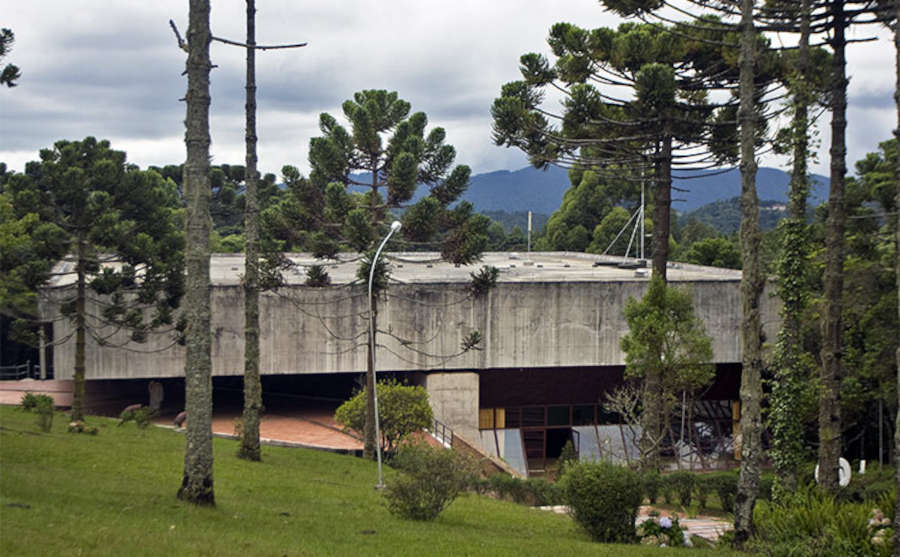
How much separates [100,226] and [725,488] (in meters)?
17.6

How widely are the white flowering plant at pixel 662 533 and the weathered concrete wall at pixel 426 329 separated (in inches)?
630

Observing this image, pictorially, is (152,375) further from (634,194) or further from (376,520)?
(634,194)

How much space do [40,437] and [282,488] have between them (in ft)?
20.1

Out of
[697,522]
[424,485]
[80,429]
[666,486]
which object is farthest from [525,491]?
[80,429]

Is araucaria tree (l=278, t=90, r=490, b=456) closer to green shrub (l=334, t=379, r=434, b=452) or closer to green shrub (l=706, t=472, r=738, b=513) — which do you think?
green shrub (l=334, t=379, r=434, b=452)

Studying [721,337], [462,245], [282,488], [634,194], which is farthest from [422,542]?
[634,194]

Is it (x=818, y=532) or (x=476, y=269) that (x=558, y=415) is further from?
(x=818, y=532)

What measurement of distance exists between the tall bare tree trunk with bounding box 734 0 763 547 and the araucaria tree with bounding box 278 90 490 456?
13.0 metres

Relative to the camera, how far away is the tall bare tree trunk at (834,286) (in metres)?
15.5

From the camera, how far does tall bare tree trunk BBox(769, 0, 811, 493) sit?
15.6 metres

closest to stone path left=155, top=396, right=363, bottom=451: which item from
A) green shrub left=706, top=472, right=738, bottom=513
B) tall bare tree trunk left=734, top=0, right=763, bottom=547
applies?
green shrub left=706, top=472, right=738, bottom=513

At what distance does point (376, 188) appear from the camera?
1000 inches

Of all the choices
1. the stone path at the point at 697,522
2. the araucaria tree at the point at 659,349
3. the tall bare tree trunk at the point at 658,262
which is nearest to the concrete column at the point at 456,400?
the tall bare tree trunk at the point at 658,262

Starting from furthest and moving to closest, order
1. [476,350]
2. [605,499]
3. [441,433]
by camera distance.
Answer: [476,350] → [441,433] → [605,499]
